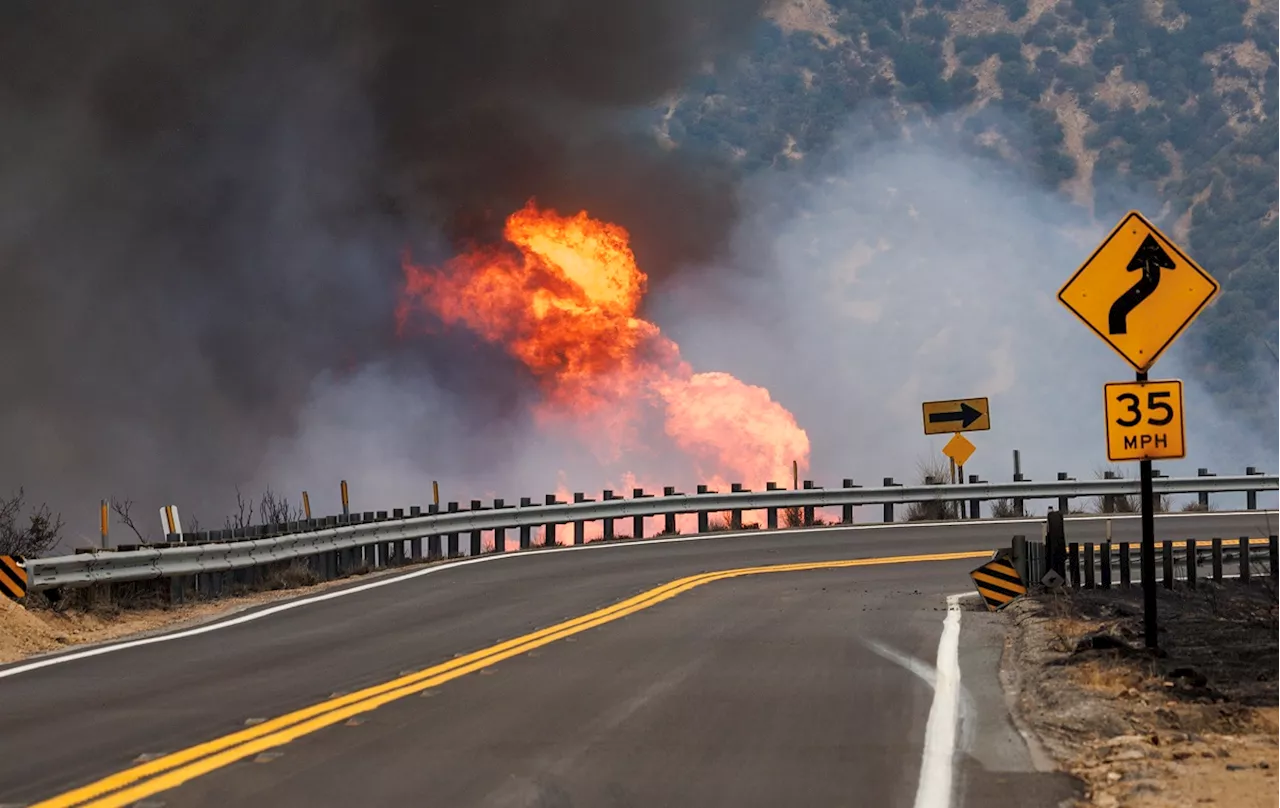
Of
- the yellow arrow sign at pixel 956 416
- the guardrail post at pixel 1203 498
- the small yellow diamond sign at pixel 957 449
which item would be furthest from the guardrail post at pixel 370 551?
the guardrail post at pixel 1203 498

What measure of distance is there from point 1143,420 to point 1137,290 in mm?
1032

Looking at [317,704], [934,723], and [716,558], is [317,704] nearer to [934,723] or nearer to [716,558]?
[934,723]

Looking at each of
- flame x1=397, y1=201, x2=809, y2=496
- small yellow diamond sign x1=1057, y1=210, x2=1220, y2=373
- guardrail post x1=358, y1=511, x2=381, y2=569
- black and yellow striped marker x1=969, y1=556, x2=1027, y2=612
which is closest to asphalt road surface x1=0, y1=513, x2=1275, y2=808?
black and yellow striped marker x1=969, y1=556, x2=1027, y2=612

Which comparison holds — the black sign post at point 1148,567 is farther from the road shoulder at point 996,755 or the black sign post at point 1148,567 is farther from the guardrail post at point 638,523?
the guardrail post at point 638,523

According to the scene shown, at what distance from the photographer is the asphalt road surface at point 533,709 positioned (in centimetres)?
813

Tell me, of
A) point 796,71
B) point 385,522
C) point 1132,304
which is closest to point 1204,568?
point 1132,304

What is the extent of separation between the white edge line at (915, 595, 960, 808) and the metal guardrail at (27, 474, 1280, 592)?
359 inches

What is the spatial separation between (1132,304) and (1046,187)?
114792 mm

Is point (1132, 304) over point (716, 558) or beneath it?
over

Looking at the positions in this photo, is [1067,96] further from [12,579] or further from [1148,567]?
[1148,567]

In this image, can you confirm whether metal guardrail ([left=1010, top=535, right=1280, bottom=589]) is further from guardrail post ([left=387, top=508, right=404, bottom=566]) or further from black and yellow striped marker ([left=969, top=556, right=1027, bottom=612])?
guardrail post ([left=387, top=508, right=404, bottom=566])

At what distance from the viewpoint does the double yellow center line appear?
7977 millimetres

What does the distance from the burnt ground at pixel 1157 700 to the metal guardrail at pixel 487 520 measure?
31.5 feet

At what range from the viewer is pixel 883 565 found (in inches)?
939
